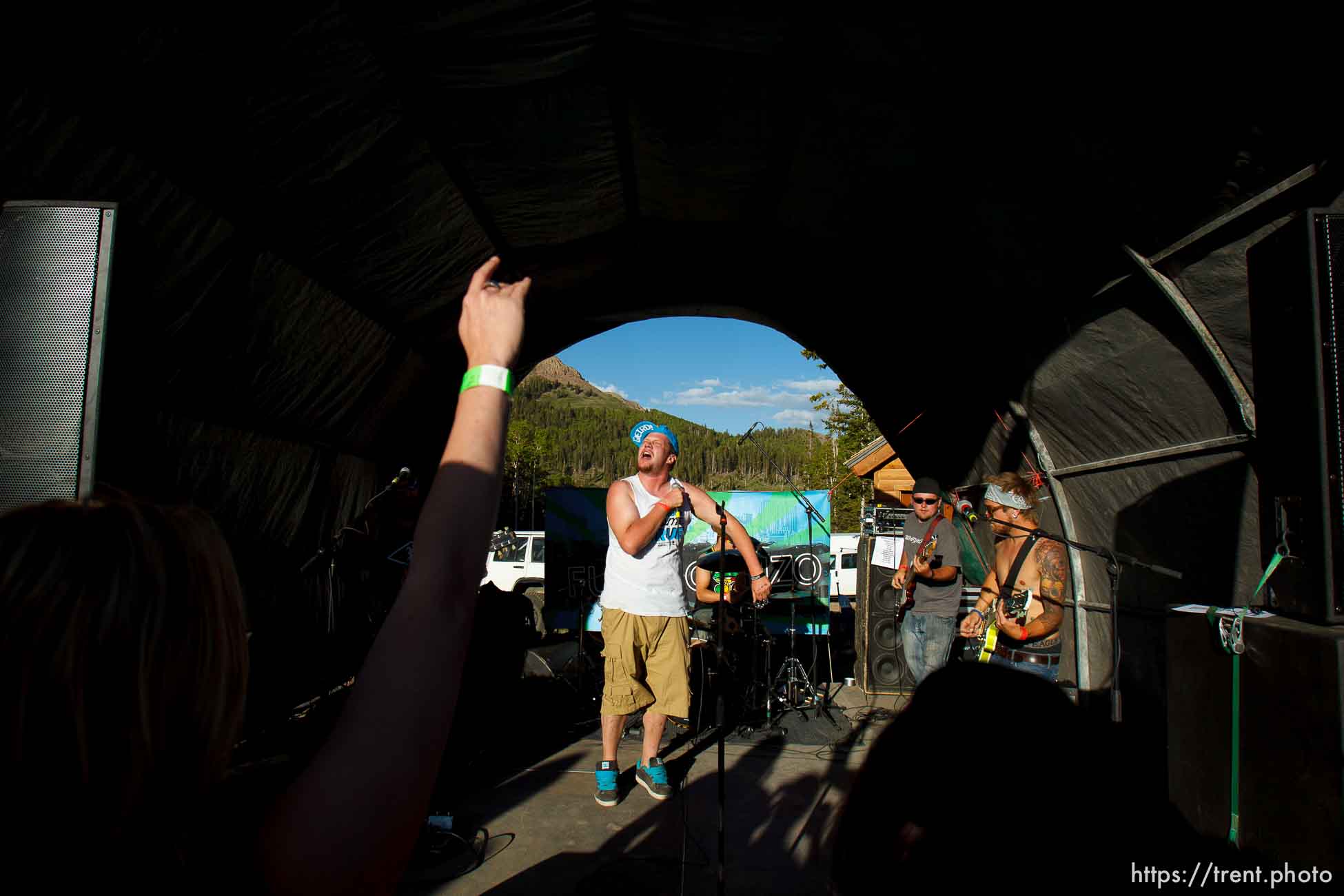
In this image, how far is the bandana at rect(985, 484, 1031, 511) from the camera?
5574mm

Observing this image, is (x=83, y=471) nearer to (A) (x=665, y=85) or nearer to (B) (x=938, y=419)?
(A) (x=665, y=85)

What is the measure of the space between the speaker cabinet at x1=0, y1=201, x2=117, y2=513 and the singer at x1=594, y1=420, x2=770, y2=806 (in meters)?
3.01

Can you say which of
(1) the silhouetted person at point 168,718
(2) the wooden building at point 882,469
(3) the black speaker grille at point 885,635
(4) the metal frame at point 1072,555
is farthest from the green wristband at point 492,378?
(2) the wooden building at point 882,469

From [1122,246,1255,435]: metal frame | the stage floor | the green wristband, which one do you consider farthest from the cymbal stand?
the green wristband

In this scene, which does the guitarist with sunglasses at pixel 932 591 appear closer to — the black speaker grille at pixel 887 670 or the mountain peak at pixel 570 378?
the black speaker grille at pixel 887 670

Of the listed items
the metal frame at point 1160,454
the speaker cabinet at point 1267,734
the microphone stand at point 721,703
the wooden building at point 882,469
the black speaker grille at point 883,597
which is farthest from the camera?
the wooden building at point 882,469

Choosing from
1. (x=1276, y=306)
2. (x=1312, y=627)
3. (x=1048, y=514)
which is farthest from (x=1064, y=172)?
(x=1048, y=514)

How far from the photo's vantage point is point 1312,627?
2.37 meters

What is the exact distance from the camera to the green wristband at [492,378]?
115 centimetres

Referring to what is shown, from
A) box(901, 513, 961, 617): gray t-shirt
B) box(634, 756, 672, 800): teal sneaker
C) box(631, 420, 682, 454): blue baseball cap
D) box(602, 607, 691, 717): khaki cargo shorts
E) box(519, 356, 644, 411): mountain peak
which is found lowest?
box(634, 756, 672, 800): teal sneaker

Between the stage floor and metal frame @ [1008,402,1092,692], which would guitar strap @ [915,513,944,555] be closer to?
metal frame @ [1008,402,1092,692]

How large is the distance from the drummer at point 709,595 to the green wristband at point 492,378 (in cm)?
568

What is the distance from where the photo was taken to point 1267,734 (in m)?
2.42

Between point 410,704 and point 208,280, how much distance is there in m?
4.14
